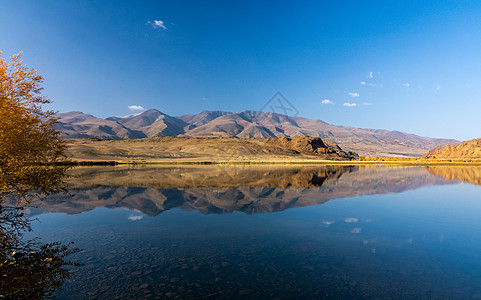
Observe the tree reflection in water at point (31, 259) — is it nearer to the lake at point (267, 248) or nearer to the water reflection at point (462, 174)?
the lake at point (267, 248)

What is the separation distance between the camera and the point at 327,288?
8430 millimetres

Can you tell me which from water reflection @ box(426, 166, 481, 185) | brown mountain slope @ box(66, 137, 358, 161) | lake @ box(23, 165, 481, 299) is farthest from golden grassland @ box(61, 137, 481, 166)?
lake @ box(23, 165, 481, 299)

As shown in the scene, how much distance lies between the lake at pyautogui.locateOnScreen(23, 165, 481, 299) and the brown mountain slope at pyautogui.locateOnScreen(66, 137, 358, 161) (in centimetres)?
9835

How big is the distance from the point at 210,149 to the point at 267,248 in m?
135

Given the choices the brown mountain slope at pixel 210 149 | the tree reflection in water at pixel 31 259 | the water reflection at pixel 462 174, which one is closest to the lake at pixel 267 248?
the tree reflection in water at pixel 31 259

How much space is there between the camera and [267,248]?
480 inches

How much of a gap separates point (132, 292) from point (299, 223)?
37.0 feet

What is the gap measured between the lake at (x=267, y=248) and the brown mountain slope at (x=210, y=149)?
9835 cm

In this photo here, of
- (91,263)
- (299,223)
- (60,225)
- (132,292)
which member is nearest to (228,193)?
(299,223)

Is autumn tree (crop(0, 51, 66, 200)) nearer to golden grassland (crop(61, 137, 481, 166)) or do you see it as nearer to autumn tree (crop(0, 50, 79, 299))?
autumn tree (crop(0, 50, 79, 299))

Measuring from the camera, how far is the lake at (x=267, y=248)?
8438 millimetres

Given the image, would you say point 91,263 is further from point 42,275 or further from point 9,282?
point 9,282

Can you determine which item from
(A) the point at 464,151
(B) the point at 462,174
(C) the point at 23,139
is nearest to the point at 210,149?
(B) the point at 462,174

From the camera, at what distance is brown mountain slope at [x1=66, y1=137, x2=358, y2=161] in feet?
406
